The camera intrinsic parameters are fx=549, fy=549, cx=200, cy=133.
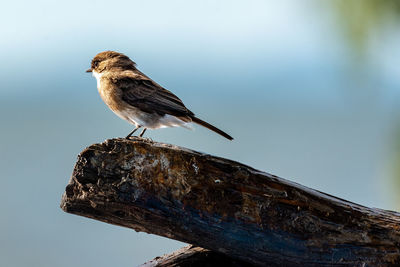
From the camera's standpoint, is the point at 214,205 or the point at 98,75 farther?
the point at 98,75

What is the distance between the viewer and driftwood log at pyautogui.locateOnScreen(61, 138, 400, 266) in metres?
3.35

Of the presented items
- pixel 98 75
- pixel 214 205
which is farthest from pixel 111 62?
pixel 214 205

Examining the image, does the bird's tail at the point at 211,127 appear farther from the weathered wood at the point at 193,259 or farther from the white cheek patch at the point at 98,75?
the weathered wood at the point at 193,259

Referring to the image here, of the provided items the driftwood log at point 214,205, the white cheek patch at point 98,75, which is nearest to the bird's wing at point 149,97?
the white cheek patch at point 98,75

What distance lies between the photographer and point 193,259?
3.82 meters

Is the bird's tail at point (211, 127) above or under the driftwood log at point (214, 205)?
above

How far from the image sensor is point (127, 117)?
5.46 metres

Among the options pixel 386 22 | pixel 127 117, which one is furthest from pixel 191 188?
pixel 386 22

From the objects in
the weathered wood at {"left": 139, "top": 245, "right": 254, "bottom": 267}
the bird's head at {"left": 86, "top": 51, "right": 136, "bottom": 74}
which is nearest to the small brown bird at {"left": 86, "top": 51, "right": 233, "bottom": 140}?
the bird's head at {"left": 86, "top": 51, "right": 136, "bottom": 74}

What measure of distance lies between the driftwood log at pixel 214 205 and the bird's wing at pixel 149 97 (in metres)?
1.81

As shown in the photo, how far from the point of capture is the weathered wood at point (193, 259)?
149 inches

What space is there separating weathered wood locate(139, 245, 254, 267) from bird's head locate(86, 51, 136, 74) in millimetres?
2606

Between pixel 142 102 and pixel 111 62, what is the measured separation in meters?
0.87

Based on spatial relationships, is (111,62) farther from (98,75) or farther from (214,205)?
(214,205)
